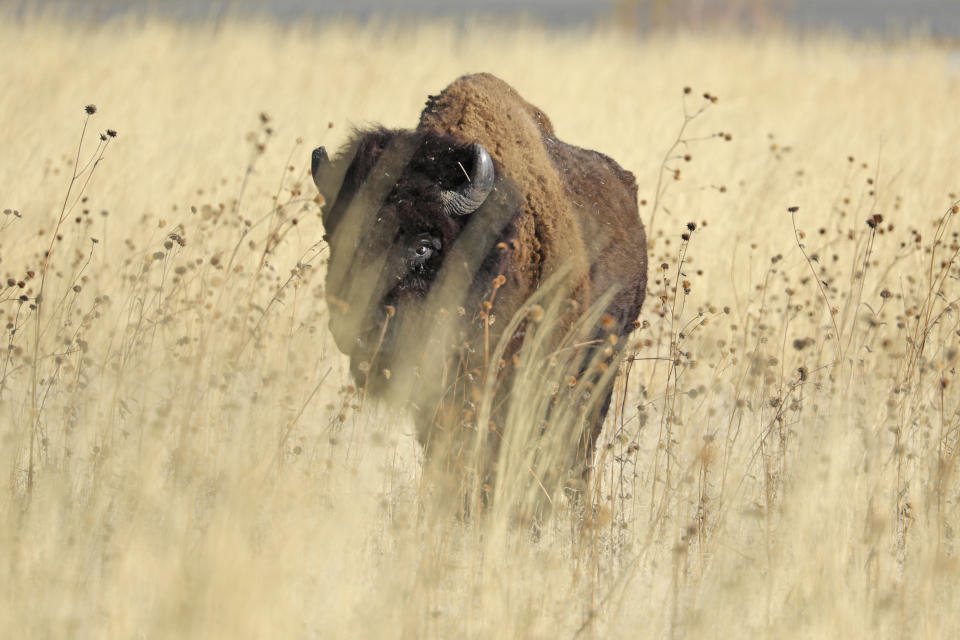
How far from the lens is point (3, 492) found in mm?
3428

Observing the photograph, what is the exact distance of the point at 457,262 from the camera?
413 cm

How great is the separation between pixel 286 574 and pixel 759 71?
14652 millimetres

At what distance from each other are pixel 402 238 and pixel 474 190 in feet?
1.25

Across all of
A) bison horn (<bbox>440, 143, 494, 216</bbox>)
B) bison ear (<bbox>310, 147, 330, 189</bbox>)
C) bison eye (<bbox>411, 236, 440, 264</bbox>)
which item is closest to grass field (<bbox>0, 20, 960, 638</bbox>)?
bison ear (<bbox>310, 147, 330, 189</bbox>)

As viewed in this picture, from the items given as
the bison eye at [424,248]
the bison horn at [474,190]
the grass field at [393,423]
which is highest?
the bison horn at [474,190]

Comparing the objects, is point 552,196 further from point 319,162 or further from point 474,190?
point 319,162

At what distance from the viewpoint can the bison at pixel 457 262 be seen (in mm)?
3988

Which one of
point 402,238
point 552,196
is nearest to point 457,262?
point 402,238

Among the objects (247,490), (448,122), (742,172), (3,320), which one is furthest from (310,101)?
(247,490)

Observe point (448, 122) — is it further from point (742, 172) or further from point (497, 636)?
point (742, 172)

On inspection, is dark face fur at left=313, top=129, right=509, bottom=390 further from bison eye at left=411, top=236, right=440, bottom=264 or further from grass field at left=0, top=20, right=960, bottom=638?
grass field at left=0, top=20, right=960, bottom=638

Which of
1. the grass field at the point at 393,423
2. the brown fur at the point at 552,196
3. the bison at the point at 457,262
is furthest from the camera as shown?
the brown fur at the point at 552,196

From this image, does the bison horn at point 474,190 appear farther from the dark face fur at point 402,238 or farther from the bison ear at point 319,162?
the bison ear at point 319,162

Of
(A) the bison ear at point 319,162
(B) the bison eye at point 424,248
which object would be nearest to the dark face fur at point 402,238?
(B) the bison eye at point 424,248
